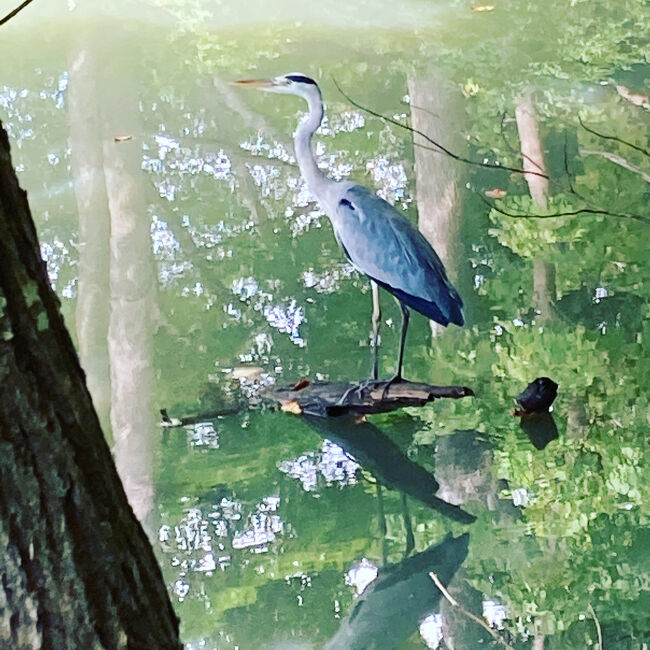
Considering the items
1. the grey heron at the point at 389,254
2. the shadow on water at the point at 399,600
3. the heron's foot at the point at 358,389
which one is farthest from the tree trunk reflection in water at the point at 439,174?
the shadow on water at the point at 399,600

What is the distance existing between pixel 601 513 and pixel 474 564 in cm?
27

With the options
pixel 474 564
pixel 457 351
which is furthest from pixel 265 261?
pixel 474 564

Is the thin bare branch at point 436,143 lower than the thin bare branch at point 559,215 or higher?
higher

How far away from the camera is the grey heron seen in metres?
2.01

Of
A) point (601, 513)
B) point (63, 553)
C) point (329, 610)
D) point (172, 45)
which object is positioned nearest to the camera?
point (63, 553)

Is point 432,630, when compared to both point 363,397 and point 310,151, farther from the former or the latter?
point 310,151

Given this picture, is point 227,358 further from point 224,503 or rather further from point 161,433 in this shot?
point 224,503

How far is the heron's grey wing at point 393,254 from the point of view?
201 centimetres

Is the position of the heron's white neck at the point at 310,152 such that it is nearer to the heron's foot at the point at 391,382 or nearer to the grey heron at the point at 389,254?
the grey heron at the point at 389,254

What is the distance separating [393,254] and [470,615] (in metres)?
0.80

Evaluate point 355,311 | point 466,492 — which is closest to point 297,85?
point 355,311

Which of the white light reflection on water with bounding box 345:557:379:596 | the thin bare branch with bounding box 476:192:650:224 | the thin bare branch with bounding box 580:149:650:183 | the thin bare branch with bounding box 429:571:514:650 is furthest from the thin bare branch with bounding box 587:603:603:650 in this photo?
the thin bare branch with bounding box 580:149:650:183

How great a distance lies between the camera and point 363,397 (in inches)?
78.4

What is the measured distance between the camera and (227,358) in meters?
2.16
